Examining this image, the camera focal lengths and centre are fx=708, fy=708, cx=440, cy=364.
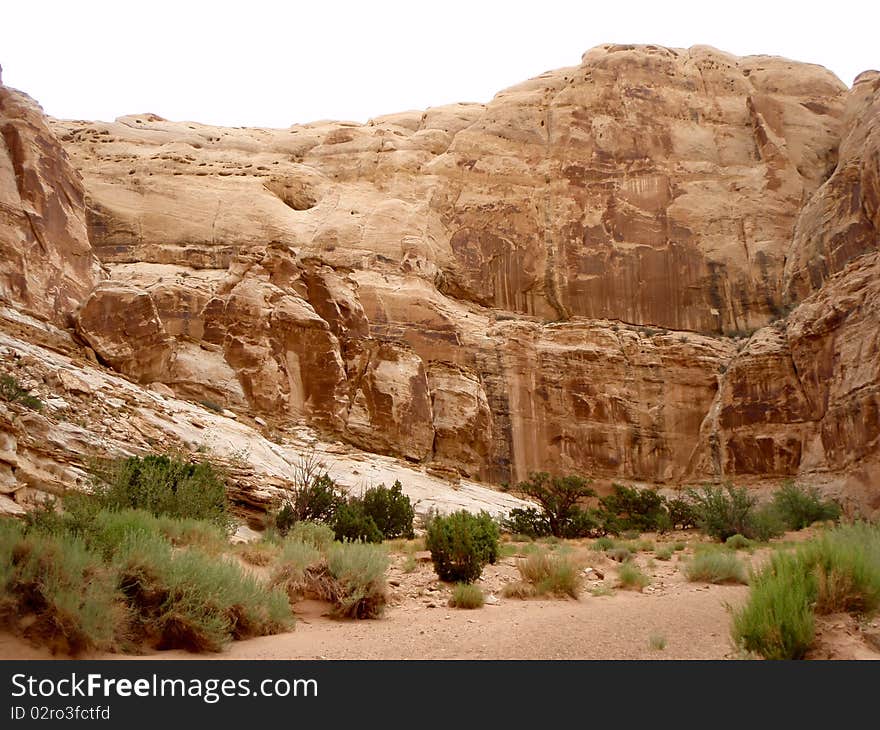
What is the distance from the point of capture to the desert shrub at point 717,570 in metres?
10.0

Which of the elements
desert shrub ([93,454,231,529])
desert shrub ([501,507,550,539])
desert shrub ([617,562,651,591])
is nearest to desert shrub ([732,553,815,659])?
desert shrub ([617,562,651,591])

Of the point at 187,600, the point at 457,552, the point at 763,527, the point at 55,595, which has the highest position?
the point at 55,595

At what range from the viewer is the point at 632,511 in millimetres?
26031

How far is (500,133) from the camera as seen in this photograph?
45938 mm

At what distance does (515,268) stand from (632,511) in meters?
19.2

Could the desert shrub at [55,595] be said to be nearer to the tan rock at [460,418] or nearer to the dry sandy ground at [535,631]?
the dry sandy ground at [535,631]

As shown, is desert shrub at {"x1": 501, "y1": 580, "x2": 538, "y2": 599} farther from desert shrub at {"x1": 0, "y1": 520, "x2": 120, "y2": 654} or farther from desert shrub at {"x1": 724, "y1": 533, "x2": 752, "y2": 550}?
desert shrub at {"x1": 724, "y1": 533, "x2": 752, "y2": 550}

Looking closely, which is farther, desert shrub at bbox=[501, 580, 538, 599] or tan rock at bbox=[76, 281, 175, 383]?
tan rock at bbox=[76, 281, 175, 383]

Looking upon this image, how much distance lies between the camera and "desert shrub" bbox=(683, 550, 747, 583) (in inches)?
394

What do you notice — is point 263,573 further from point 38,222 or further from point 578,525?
point 38,222

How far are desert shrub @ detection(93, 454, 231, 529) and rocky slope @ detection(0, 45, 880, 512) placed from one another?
8.39m

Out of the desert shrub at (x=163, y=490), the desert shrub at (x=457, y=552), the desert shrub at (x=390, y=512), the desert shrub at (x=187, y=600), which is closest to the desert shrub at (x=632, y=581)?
the desert shrub at (x=457, y=552)

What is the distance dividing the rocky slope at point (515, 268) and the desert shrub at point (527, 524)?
8.56 m

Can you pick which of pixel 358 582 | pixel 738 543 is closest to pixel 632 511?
pixel 738 543
